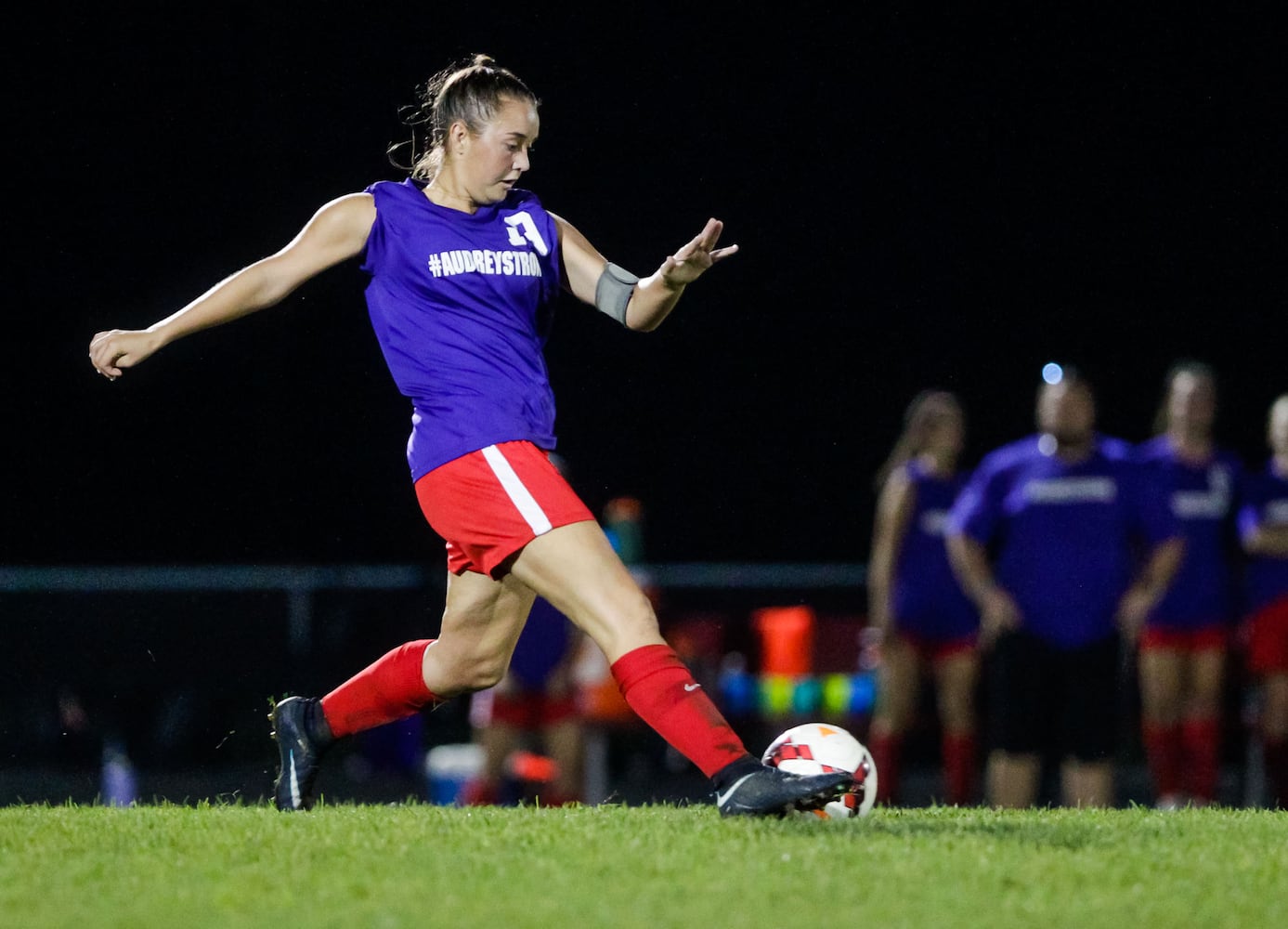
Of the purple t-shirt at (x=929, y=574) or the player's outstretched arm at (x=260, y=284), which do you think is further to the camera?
A: the purple t-shirt at (x=929, y=574)

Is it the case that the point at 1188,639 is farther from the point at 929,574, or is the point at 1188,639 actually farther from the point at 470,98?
the point at 470,98

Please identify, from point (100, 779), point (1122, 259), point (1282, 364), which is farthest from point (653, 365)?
point (100, 779)

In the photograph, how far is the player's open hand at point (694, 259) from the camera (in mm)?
4449

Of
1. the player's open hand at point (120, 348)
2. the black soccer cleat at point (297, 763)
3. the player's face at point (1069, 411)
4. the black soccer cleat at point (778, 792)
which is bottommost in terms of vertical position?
the black soccer cleat at point (297, 763)

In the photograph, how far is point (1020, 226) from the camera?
16031mm

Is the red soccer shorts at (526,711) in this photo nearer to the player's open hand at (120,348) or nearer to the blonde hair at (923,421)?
the blonde hair at (923,421)

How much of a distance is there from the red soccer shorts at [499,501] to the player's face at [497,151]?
0.81 metres

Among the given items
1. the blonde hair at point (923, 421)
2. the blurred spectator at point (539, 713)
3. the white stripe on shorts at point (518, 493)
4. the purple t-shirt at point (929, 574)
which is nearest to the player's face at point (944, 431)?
the blonde hair at point (923, 421)

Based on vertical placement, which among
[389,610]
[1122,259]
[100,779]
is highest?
[1122,259]

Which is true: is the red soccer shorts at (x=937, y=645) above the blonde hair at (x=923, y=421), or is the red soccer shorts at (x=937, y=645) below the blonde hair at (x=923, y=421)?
below

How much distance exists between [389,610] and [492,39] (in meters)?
6.41

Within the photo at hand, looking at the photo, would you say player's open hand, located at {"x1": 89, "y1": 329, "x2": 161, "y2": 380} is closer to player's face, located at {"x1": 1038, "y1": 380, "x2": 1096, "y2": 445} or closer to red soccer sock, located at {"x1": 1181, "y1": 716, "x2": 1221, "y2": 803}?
player's face, located at {"x1": 1038, "y1": 380, "x2": 1096, "y2": 445}

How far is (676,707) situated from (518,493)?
704 mm

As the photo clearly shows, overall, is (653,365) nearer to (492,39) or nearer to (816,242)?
(816,242)
